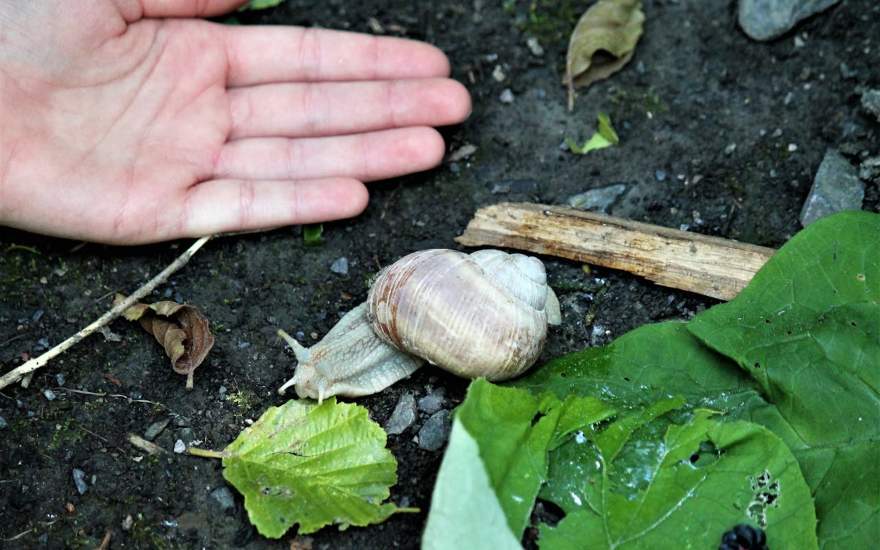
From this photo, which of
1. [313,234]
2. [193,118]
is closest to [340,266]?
[313,234]

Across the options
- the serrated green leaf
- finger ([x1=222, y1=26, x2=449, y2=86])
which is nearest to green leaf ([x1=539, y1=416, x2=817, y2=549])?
the serrated green leaf

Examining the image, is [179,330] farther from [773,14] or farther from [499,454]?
[773,14]

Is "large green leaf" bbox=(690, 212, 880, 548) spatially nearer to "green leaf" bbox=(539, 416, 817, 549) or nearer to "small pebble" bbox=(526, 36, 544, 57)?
"green leaf" bbox=(539, 416, 817, 549)

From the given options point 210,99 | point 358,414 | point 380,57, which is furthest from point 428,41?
point 358,414

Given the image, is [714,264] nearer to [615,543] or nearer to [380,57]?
[615,543]

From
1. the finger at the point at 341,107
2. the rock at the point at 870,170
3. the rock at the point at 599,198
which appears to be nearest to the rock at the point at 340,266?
the finger at the point at 341,107

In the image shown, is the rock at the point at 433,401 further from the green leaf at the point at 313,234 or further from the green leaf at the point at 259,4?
the green leaf at the point at 259,4
